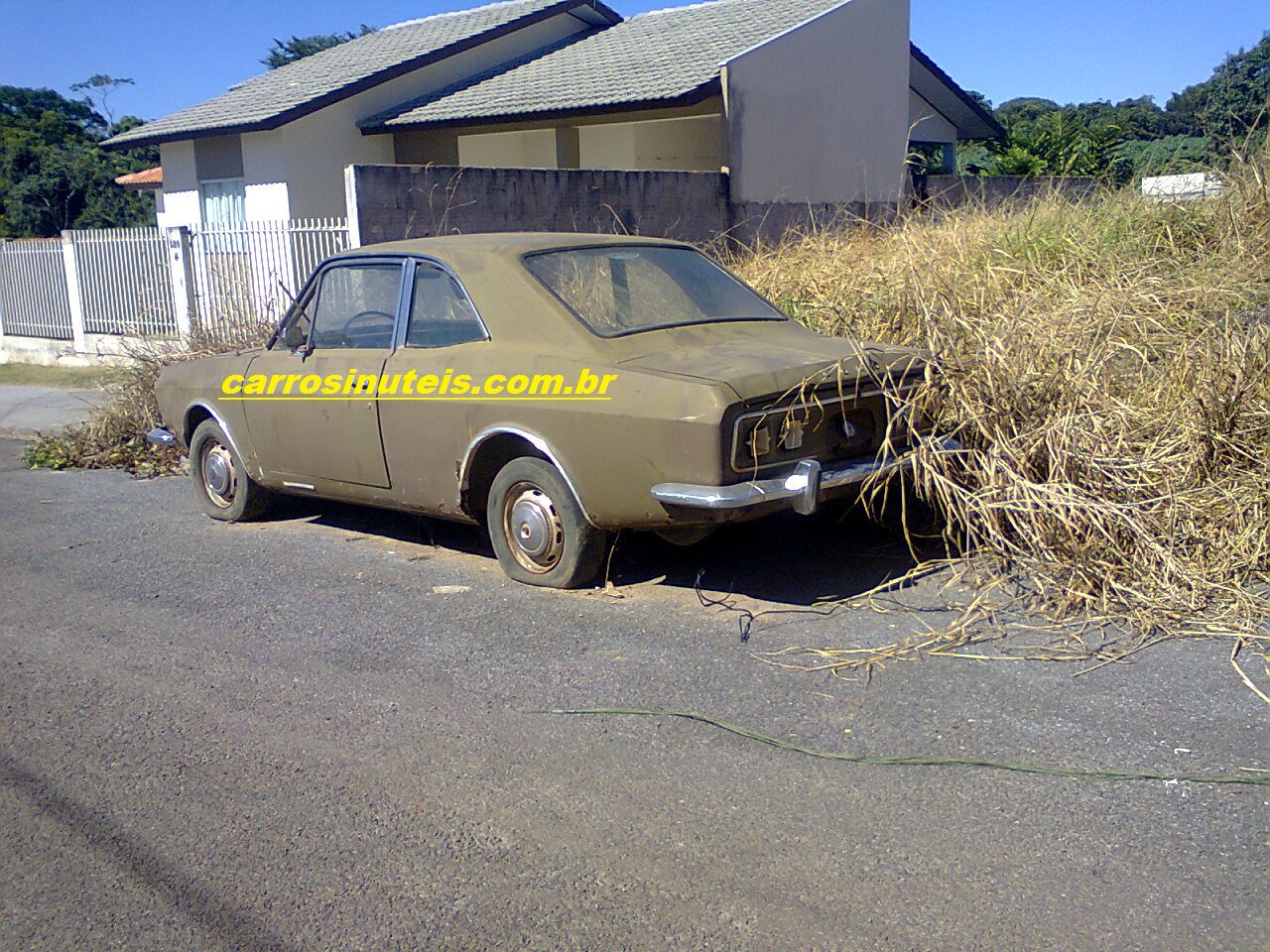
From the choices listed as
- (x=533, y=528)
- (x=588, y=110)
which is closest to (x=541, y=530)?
(x=533, y=528)

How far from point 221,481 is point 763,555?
354 centimetres

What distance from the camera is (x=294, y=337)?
6.91 metres

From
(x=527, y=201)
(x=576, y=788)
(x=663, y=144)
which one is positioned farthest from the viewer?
(x=663, y=144)

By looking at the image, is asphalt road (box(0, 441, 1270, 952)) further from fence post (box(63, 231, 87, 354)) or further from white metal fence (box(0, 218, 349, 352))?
fence post (box(63, 231, 87, 354))

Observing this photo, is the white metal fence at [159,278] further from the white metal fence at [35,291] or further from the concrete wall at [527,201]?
the concrete wall at [527,201]

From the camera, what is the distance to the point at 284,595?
5879 millimetres

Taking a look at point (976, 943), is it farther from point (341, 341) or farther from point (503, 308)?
point (341, 341)

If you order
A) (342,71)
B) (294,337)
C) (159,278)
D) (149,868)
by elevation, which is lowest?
(149,868)

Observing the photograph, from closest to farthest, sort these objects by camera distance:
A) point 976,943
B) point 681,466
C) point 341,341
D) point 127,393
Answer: point 976,943 → point 681,466 → point 341,341 → point 127,393

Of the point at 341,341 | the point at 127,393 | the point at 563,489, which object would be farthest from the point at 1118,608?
the point at 127,393

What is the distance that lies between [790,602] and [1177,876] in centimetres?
246

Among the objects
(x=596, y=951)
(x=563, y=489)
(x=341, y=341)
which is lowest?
(x=596, y=951)

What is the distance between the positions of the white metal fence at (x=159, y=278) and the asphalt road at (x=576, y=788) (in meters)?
5.97

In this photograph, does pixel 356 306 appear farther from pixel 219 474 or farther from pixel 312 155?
pixel 312 155
